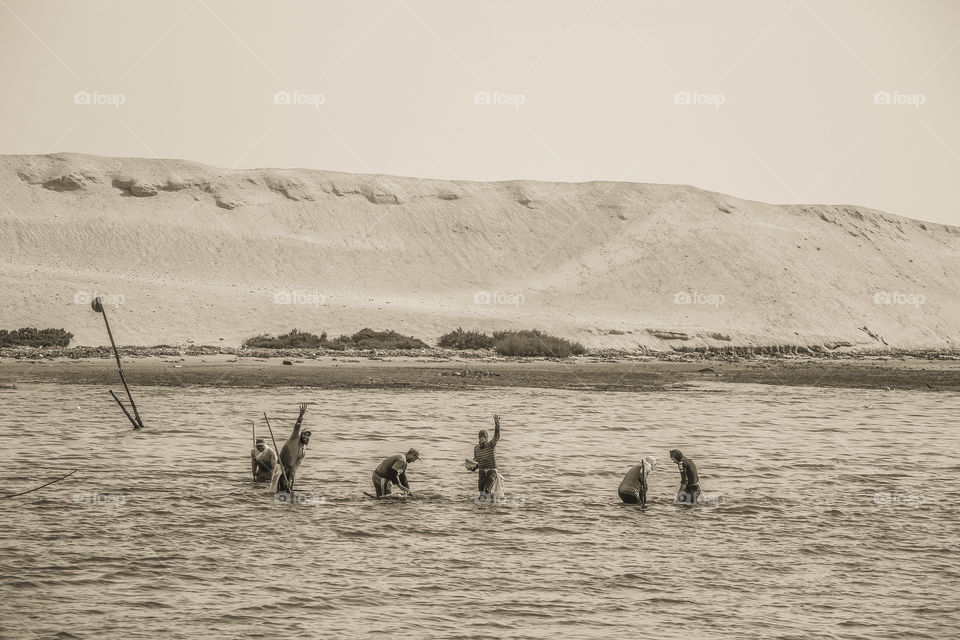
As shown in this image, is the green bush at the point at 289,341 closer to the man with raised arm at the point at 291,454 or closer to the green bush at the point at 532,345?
the green bush at the point at 532,345

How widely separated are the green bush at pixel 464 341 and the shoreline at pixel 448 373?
395 cm

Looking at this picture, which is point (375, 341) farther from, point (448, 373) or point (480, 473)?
point (480, 473)

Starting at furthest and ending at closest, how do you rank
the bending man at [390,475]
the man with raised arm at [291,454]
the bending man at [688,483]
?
1. the bending man at [688,483]
2. the bending man at [390,475]
3. the man with raised arm at [291,454]

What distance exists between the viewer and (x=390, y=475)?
61.2 feet

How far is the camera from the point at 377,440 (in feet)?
88.0

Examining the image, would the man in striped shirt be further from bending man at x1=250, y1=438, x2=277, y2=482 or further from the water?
bending man at x1=250, y1=438, x2=277, y2=482

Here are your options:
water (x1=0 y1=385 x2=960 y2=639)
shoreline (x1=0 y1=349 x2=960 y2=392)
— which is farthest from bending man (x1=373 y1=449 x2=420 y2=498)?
shoreline (x1=0 y1=349 x2=960 y2=392)

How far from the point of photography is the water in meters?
12.5

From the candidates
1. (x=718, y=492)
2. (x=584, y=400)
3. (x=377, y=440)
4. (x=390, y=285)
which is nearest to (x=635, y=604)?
(x=718, y=492)

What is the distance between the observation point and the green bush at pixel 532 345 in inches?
2393

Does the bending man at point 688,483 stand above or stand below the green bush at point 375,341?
below

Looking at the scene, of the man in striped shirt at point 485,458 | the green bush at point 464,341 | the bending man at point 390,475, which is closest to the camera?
the man in striped shirt at point 485,458

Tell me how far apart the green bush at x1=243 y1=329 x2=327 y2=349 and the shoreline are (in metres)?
4.04

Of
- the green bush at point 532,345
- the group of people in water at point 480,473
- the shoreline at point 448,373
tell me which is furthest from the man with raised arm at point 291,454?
the green bush at point 532,345
